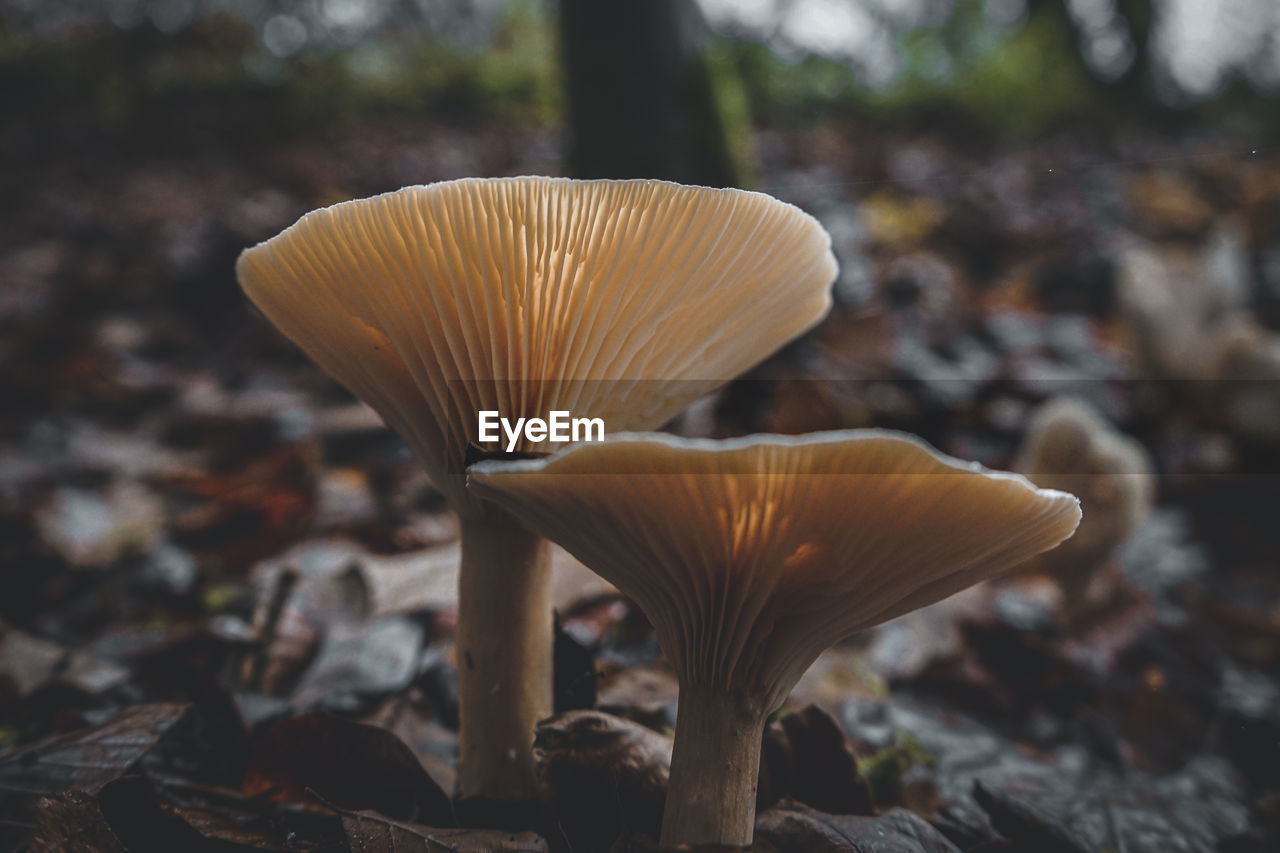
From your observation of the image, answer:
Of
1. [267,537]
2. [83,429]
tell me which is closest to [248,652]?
[267,537]

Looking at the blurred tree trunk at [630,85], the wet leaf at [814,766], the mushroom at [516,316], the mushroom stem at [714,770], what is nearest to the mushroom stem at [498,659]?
the mushroom at [516,316]

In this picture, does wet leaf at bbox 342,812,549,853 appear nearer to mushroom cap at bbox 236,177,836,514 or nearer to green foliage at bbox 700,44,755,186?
mushroom cap at bbox 236,177,836,514

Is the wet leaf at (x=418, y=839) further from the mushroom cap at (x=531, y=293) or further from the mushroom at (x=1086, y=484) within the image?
the mushroom at (x=1086, y=484)

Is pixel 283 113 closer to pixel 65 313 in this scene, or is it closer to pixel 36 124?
pixel 36 124

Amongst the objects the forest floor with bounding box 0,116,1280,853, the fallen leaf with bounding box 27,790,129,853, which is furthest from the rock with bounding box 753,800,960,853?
the fallen leaf with bounding box 27,790,129,853

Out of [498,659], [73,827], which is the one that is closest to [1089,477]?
[498,659]

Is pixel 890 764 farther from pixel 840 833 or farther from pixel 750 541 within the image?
pixel 750 541
